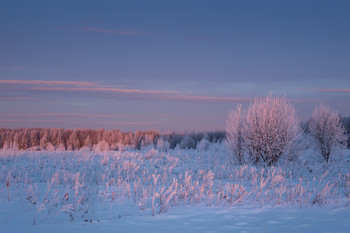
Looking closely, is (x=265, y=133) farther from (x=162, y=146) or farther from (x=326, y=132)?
(x=162, y=146)

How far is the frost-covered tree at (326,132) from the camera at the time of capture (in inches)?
776

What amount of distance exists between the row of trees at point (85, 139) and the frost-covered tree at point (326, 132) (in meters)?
11.7

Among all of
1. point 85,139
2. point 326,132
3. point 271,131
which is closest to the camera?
point 271,131

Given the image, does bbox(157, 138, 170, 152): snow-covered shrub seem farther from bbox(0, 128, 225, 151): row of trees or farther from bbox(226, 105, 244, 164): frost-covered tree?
bbox(226, 105, 244, 164): frost-covered tree

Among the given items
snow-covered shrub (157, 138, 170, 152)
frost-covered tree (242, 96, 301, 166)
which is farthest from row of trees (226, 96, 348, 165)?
snow-covered shrub (157, 138, 170, 152)

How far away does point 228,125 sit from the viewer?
1720 centimetres

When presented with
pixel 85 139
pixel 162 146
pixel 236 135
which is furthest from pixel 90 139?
pixel 236 135

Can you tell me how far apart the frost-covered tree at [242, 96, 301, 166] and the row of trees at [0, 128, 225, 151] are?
1335cm

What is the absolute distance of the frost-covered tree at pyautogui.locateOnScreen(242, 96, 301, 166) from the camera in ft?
51.8

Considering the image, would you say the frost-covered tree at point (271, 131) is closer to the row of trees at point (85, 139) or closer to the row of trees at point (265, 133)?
the row of trees at point (265, 133)

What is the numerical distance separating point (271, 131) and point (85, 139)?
25.9 meters

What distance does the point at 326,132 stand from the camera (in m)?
20.0

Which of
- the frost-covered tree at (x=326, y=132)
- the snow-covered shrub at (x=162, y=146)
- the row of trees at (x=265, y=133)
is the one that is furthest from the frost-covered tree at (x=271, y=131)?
the snow-covered shrub at (x=162, y=146)

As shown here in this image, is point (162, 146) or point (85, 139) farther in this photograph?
point (85, 139)
